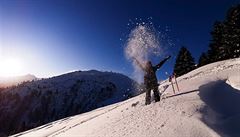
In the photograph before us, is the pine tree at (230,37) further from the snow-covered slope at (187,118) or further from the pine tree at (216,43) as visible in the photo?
the snow-covered slope at (187,118)

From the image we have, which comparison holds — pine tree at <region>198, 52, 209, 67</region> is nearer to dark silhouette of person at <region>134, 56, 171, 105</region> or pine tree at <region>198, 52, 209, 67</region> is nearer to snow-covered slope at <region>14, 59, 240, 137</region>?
snow-covered slope at <region>14, 59, 240, 137</region>

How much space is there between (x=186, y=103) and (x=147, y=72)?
4571 mm

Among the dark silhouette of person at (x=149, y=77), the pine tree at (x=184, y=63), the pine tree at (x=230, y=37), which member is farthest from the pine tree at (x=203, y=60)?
the dark silhouette of person at (x=149, y=77)

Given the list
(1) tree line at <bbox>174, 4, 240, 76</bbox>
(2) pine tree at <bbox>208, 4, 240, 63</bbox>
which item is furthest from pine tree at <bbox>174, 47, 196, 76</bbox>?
(2) pine tree at <bbox>208, 4, 240, 63</bbox>

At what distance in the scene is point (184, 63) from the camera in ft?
213

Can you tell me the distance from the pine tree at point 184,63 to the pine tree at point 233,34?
10.8 m

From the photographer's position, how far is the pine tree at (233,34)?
54125 millimetres

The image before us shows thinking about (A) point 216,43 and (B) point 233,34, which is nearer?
(B) point 233,34

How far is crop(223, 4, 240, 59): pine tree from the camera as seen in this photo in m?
54.1

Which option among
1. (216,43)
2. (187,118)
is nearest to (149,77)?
(187,118)

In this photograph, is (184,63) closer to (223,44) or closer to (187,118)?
(223,44)

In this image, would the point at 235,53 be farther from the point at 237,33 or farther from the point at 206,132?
the point at 206,132

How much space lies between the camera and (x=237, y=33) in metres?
53.8

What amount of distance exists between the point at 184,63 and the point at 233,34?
535 inches
